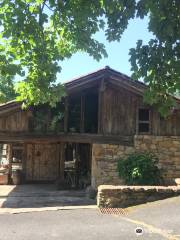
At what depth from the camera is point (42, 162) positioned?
24.9 meters

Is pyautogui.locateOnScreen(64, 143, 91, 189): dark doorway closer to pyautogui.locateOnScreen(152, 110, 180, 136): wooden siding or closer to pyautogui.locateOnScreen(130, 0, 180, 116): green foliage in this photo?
pyautogui.locateOnScreen(152, 110, 180, 136): wooden siding

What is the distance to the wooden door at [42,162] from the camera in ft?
80.5

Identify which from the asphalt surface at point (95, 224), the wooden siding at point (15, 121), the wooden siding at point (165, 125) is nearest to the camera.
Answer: the asphalt surface at point (95, 224)

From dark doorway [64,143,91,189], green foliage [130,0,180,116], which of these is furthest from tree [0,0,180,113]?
dark doorway [64,143,91,189]

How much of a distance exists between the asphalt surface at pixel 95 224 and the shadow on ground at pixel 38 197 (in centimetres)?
235

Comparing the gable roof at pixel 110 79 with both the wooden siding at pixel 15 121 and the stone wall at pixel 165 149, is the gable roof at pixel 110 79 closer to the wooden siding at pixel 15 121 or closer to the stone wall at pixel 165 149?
the stone wall at pixel 165 149

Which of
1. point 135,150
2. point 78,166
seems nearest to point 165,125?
point 135,150

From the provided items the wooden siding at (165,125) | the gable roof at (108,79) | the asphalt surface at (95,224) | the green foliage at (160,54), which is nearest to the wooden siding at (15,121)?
the gable roof at (108,79)

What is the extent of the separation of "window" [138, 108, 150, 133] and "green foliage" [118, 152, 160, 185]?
2144 mm

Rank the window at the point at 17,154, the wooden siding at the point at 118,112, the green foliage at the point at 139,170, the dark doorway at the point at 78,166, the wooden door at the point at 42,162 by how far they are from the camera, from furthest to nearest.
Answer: the window at the point at 17,154, the wooden door at the point at 42,162, the dark doorway at the point at 78,166, the wooden siding at the point at 118,112, the green foliage at the point at 139,170

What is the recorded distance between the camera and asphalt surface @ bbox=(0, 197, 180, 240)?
10242 mm

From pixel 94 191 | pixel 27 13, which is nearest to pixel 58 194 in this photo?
pixel 94 191

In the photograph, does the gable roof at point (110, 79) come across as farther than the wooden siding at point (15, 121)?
Yes

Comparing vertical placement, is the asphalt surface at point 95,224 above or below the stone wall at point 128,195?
below
